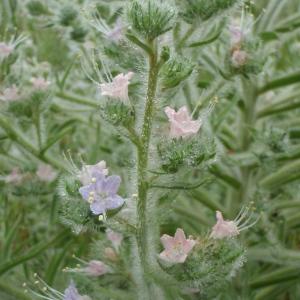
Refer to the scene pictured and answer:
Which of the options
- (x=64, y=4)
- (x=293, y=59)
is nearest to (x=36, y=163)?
(x=64, y=4)

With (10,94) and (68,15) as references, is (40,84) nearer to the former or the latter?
(10,94)

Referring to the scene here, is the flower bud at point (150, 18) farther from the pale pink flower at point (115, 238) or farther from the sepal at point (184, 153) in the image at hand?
the pale pink flower at point (115, 238)

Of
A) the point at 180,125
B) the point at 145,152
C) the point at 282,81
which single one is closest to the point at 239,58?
the point at 282,81

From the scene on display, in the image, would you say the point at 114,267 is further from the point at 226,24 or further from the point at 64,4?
the point at 64,4

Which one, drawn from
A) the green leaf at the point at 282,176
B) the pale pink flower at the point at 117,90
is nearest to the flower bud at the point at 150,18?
the pale pink flower at the point at 117,90

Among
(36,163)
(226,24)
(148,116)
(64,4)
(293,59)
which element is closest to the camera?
(148,116)

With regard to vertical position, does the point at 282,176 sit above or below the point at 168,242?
below

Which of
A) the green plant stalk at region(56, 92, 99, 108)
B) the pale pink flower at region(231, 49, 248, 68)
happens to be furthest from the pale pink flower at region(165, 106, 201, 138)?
the green plant stalk at region(56, 92, 99, 108)

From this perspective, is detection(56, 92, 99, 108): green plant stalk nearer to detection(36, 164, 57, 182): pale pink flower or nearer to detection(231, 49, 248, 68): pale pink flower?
detection(36, 164, 57, 182): pale pink flower
